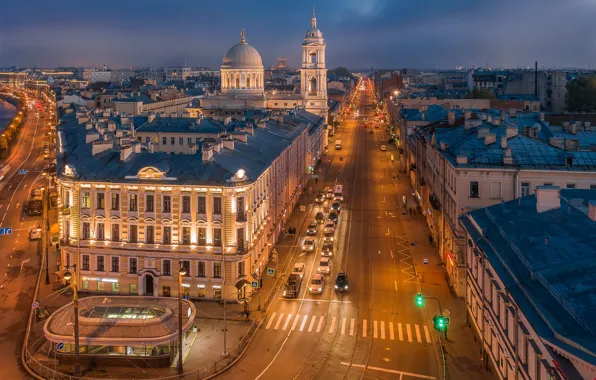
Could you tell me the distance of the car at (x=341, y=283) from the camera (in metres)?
46.0

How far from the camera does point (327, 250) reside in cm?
5575

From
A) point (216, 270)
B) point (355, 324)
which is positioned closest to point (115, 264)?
point (216, 270)

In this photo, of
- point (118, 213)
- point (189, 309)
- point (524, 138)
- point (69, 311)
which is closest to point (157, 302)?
point (189, 309)

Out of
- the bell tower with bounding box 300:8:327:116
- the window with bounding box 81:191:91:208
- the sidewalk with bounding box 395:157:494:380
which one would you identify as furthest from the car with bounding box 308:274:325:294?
the bell tower with bounding box 300:8:327:116

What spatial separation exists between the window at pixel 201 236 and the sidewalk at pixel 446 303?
16.7m

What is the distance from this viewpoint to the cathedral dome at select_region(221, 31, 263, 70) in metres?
121

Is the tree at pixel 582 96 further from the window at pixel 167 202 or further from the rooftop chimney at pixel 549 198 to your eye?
the window at pixel 167 202

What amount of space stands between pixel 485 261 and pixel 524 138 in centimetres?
1954

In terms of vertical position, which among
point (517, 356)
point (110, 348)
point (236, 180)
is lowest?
point (110, 348)

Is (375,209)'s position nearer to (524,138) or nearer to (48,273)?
(524,138)

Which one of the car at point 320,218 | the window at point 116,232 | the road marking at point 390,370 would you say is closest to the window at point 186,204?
the window at point 116,232

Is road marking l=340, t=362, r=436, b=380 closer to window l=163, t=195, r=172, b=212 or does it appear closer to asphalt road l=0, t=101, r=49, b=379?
window l=163, t=195, r=172, b=212

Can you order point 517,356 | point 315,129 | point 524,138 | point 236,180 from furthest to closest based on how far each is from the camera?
point 315,129, point 524,138, point 236,180, point 517,356

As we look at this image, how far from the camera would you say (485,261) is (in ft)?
105
